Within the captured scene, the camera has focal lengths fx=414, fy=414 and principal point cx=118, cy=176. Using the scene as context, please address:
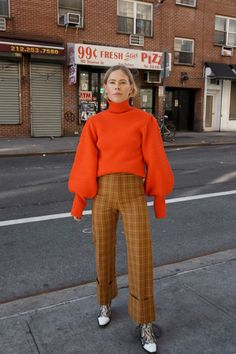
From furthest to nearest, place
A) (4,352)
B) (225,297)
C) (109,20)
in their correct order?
(109,20) < (225,297) < (4,352)

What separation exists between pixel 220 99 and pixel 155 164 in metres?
23.1

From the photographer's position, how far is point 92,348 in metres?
2.80

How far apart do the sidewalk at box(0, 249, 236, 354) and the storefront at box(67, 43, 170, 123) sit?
1528cm

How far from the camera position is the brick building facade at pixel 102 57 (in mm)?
17797

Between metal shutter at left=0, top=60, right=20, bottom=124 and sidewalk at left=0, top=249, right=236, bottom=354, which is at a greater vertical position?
metal shutter at left=0, top=60, right=20, bottom=124

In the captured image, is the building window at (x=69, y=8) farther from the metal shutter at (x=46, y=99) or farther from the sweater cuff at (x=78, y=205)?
the sweater cuff at (x=78, y=205)

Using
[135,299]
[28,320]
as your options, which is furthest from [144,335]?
[28,320]

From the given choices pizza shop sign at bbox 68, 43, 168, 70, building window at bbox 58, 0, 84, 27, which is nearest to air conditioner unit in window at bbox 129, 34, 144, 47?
pizza shop sign at bbox 68, 43, 168, 70

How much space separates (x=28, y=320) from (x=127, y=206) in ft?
3.84

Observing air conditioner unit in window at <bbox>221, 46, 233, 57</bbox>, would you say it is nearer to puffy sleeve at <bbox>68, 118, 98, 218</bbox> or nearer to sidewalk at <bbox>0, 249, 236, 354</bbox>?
sidewalk at <bbox>0, 249, 236, 354</bbox>

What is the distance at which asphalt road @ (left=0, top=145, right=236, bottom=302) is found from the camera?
14.0 feet

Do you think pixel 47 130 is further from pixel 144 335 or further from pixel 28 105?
pixel 144 335

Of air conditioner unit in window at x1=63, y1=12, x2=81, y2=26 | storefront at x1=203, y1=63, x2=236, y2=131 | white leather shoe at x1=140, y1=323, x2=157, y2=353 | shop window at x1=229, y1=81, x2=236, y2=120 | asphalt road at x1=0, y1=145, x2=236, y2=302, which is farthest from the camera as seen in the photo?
shop window at x1=229, y1=81, x2=236, y2=120

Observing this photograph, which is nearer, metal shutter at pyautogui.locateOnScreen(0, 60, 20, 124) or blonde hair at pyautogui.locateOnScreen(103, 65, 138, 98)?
blonde hair at pyautogui.locateOnScreen(103, 65, 138, 98)
